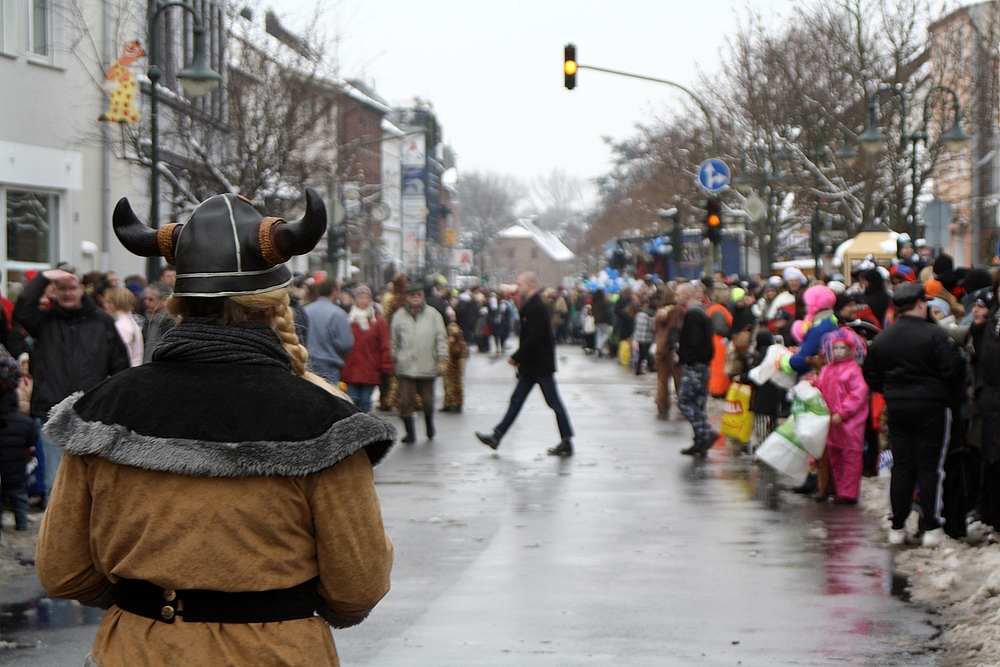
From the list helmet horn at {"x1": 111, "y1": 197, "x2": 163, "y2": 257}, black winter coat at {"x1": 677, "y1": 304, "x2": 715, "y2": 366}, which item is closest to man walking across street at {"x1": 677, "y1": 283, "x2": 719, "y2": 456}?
black winter coat at {"x1": 677, "y1": 304, "x2": 715, "y2": 366}

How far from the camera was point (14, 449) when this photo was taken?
9.82 m

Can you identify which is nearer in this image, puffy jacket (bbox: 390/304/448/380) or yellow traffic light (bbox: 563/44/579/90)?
puffy jacket (bbox: 390/304/448/380)

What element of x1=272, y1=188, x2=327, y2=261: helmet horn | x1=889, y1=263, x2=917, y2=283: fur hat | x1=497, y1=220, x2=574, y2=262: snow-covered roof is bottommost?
x1=272, y1=188, x2=327, y2=261: helmet horn

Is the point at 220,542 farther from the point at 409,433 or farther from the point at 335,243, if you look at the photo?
the point at 335,243

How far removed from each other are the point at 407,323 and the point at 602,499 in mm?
5353

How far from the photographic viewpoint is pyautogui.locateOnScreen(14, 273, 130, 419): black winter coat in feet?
32.0

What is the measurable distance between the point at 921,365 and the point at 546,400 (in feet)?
20.1

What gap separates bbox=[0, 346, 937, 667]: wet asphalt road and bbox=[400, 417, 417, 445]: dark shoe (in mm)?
1565

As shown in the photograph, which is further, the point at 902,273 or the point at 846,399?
the point at 902,273

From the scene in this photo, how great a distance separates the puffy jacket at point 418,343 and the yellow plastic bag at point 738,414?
11.0 ft

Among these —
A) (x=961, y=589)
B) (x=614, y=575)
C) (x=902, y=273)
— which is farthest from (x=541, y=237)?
(x=961, y=589)

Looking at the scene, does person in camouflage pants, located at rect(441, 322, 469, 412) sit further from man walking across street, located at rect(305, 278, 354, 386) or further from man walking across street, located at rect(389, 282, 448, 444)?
man walking across street, located at rect(305, 278, 354, 386)

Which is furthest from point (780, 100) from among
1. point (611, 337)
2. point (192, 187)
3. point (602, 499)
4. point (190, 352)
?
point (190, 352)

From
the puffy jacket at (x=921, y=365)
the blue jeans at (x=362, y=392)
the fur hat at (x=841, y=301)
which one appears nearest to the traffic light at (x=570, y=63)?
the blue jeans at (x=362, y=392)
